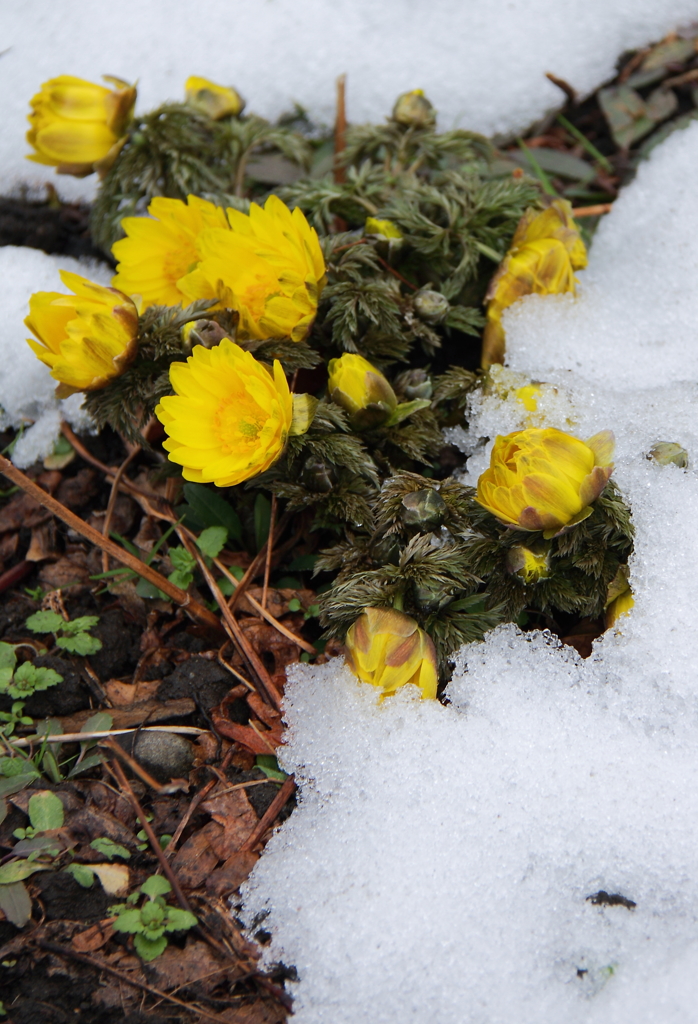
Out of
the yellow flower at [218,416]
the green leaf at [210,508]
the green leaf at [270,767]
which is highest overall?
the yellow flower at [218,416]

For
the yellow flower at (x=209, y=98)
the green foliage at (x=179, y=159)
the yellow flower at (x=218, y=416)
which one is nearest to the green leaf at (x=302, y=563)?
the yellow flower at (x=218, y=416)

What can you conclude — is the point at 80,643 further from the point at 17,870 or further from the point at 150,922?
the point at 150,922

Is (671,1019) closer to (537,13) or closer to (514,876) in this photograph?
(514,876)

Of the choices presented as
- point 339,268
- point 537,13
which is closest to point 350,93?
point 537,13

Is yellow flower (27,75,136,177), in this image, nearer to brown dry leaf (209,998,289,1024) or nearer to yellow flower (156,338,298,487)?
yellow flower (156,338,298,487)

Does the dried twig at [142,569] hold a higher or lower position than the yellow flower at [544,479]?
lower

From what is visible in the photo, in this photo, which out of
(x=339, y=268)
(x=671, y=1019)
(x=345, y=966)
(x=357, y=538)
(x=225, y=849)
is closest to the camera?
(x=671, y=1019)

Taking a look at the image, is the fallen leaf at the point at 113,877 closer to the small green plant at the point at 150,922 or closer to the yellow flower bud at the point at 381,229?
the small green plant at the point at 150,922

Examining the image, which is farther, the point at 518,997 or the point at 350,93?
the point at 350,93
